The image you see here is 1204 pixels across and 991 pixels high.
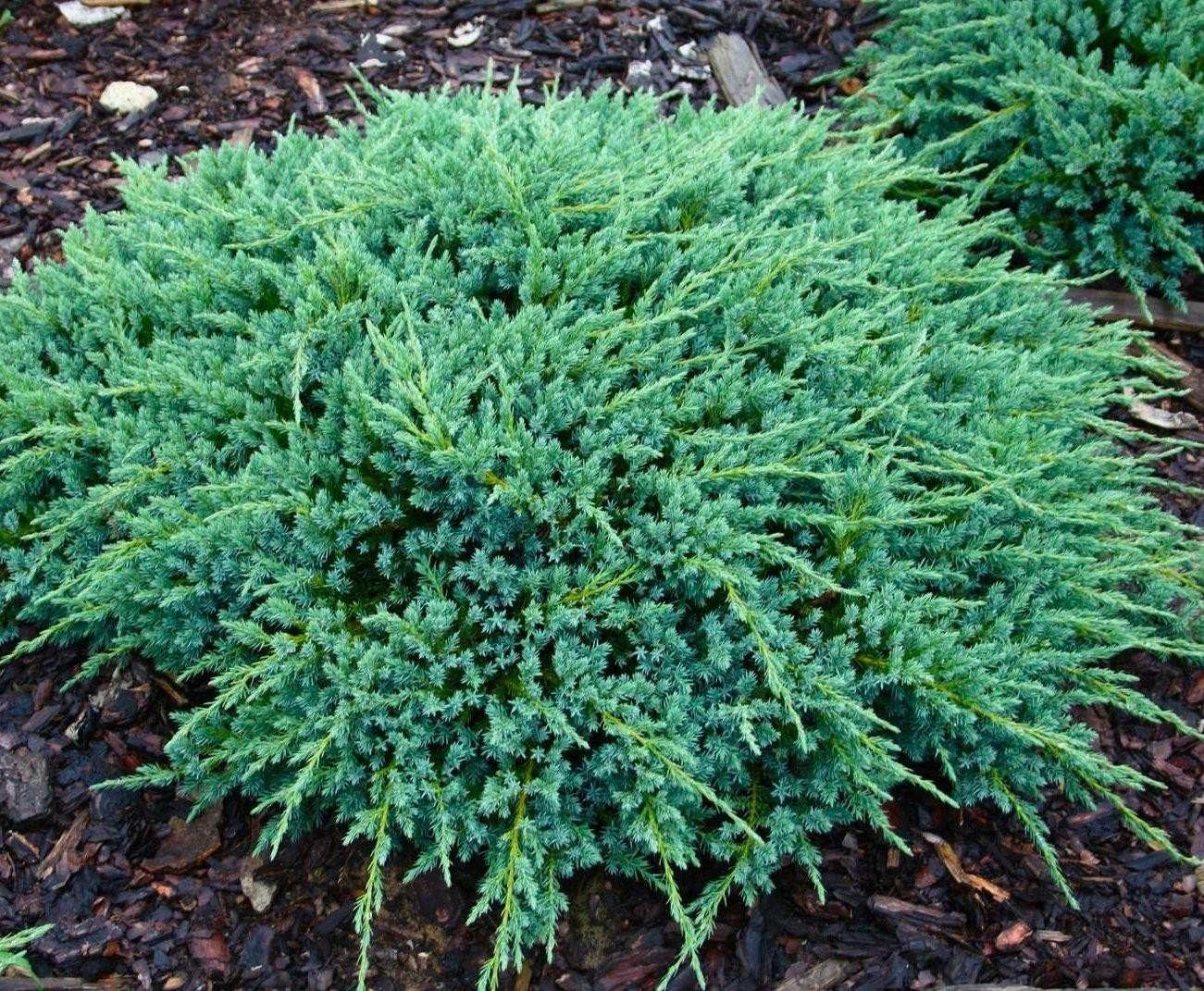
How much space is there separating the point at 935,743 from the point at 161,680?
207 centimetres

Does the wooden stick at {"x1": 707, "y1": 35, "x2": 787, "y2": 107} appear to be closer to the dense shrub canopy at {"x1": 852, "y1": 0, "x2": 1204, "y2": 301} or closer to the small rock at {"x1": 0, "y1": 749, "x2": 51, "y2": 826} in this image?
the dense shrub canopy at {"x1": 852, "y1": 0, "x2": 1204, "y2": 301}

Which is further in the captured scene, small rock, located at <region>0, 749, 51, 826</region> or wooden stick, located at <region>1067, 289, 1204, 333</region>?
wooden stick, located at <region>1067, 289, 1204, 333</region>

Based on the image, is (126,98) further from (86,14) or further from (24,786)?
(24,786)

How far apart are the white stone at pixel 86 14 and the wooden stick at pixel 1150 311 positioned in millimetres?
4256

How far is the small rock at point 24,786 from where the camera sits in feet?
9.29

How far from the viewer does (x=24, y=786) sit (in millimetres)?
2871

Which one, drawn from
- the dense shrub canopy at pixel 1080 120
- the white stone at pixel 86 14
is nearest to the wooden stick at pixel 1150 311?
the dense shrub canopy at pixel 1080 120

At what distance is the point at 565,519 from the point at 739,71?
120 inches

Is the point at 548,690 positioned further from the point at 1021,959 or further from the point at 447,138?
the point at 447,138

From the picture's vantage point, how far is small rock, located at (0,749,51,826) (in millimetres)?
2830

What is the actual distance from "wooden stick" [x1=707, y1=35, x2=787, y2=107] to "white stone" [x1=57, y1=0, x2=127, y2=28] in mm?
2662

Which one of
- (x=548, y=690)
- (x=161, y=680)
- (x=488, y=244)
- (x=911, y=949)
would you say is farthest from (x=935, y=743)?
(x=161, y=680)

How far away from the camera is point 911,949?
2730 millimetres

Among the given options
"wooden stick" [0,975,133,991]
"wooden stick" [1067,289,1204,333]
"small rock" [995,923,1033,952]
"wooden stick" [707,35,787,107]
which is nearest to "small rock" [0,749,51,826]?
"wooden stick" [0,975,133,991]
